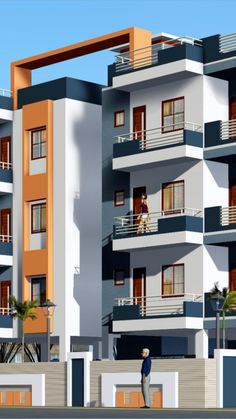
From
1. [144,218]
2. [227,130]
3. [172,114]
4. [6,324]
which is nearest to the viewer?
[227,130]

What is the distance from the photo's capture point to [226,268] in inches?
2004

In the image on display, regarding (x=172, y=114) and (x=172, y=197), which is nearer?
(x=172, y=197)

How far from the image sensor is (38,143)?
57.3m

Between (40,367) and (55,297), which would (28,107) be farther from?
(40,367)

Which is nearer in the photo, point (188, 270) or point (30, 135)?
point (188, 270)

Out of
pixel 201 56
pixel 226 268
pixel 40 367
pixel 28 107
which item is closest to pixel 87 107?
pixel 28 107

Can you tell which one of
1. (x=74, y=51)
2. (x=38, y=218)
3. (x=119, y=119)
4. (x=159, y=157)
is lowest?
(x=38, y=218)

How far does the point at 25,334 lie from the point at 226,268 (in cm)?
1223

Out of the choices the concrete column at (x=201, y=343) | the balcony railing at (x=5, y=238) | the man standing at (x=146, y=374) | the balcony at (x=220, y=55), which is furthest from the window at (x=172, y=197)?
the man standing at (x=146, y=374)

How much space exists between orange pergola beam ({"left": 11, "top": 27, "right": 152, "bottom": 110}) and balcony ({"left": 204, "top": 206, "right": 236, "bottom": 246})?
9964 mm

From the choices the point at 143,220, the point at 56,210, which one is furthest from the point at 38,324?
the point at 143,220

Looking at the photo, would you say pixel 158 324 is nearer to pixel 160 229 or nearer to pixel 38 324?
pixel 160 229

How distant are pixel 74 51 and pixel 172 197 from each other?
10774 millimetres

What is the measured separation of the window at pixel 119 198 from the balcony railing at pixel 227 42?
8.85m
